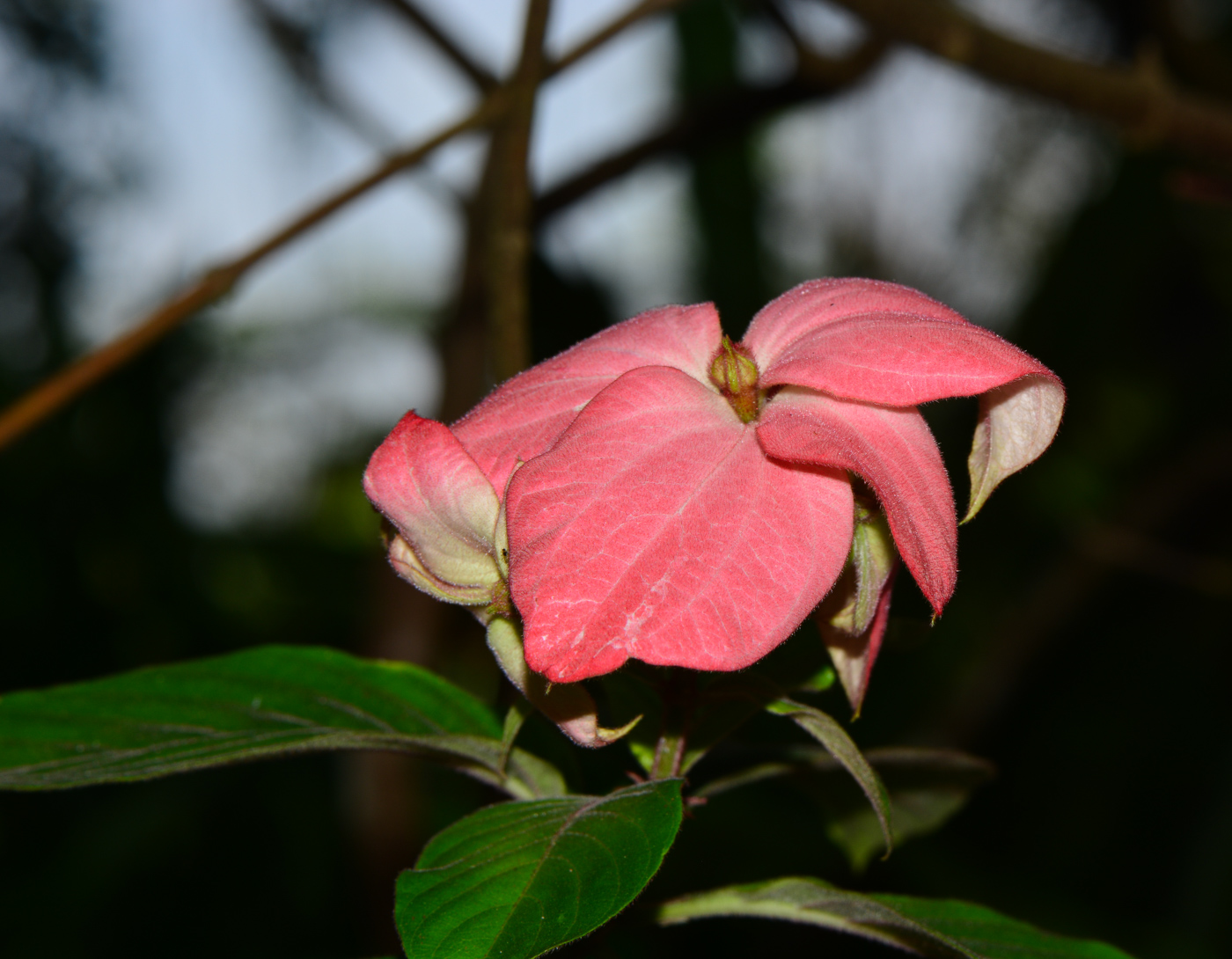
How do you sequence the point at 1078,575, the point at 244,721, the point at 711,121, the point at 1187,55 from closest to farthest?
1. the point at 244,721
2. the point at 711,121
3. the point at 1187,55
4. the point at 1078,575

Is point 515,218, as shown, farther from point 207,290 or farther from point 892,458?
point 892,458

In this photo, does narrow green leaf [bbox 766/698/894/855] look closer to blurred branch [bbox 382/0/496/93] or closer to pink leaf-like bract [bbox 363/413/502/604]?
pink leaf-like bract [bbox 363/413/502/604]

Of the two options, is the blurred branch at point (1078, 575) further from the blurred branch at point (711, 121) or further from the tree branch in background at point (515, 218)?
the tree branch in background at point (515, 218)

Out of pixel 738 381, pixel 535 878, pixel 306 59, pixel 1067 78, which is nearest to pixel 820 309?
pixel 738 381

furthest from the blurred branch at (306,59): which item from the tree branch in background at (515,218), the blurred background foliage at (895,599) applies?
the tree branch in background at (515,218)

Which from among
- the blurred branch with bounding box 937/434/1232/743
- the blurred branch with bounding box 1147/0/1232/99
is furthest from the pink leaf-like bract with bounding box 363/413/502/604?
the blurred branch with bounding box 1147/0/1232/99

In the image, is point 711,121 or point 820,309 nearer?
→ point 820,309

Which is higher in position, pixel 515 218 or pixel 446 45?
pixel 446 45

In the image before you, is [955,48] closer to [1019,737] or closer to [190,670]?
[190,670]
